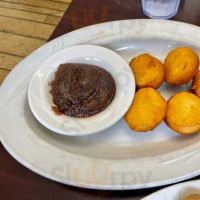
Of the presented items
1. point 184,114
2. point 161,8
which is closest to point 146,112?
point 184,114

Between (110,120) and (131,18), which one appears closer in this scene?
(110,120)

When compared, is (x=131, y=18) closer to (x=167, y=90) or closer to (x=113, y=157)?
(x=167, y=90)

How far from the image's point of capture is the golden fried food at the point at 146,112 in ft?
1.71

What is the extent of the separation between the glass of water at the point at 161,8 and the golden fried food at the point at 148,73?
21 cm

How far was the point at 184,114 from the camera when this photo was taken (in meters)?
0.51

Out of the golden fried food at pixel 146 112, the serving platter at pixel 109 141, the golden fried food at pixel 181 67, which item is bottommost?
the serving platter at pixel 109 141

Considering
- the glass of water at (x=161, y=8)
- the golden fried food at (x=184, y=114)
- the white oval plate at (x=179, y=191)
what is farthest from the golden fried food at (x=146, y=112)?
the glass of water at (x=161, y=8)

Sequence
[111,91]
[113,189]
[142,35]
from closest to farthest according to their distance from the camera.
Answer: [113,189] → [111,91] → [142,35]

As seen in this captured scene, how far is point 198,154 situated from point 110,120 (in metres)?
0.16

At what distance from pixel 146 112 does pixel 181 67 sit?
0.12m

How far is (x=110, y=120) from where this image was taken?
54cm

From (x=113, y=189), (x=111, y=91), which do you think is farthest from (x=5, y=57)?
(x=113, y=189)

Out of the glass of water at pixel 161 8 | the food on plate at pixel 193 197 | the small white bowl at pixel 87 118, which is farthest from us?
the glass of water at pixel 161 8

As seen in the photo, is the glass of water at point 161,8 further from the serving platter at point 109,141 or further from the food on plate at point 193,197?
the food on plate at point 193,197
